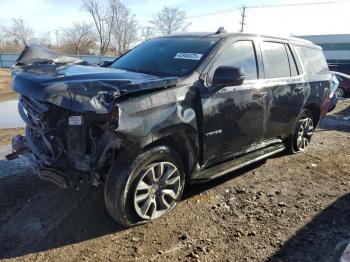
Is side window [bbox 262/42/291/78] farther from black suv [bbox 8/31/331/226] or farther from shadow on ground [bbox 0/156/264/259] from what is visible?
shadow on ground [bbox 0/156/264/259]

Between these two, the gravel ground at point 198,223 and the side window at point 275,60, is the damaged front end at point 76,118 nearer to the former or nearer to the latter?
the gravel ground at point 198,223

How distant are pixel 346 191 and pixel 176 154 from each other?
254 centimetres

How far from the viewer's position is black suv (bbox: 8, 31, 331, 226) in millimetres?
3688

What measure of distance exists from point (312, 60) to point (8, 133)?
228 inches

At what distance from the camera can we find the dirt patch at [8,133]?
7129 mm

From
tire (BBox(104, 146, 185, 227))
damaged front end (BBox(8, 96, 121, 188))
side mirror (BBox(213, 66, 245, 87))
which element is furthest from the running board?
damaged front end (BBox(8, 96, 121, 188))

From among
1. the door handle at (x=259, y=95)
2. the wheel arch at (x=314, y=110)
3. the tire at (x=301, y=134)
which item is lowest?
the tire at (x=301, y=134)

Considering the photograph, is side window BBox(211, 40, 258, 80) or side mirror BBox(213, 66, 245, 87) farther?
side window BBox(211, 40, 258, 80)

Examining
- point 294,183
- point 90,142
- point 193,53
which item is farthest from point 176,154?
point 294,183

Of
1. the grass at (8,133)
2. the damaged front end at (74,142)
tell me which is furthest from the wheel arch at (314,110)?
the grass at (8,133)

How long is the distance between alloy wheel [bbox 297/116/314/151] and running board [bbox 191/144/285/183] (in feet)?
3.03

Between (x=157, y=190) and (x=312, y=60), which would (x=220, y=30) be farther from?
(x=157, y=190)

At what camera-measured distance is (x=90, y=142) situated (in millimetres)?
3725

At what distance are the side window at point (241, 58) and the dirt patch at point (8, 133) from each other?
13.9 feet
